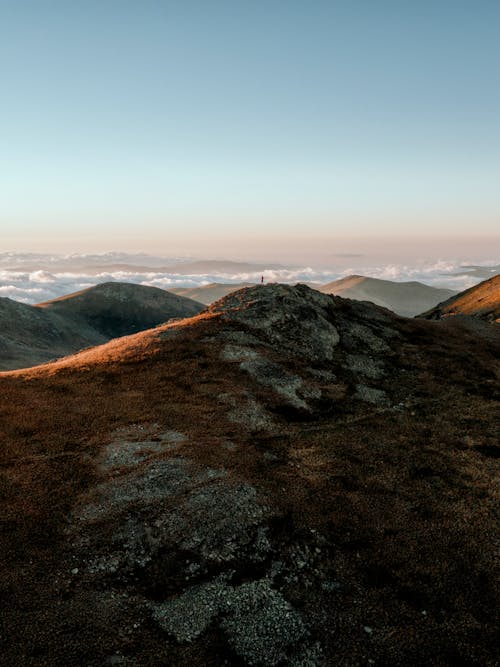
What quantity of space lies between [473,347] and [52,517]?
229ft

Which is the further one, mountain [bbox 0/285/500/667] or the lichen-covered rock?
the lichen-covered rock

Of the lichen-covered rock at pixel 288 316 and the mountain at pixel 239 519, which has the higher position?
the lichen-covered rock at pixel 288 316

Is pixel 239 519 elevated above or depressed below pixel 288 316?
below

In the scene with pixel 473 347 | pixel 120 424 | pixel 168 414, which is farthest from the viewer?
pixel 473 347

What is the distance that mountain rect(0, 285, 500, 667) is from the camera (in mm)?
17125

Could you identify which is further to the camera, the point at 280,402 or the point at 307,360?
the point at 307,360

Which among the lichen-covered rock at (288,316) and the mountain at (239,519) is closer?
the mountain at (239,519)

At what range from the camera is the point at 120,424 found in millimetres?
36000

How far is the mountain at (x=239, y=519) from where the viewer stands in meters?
17.1

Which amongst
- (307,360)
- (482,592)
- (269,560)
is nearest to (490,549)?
(482,592)

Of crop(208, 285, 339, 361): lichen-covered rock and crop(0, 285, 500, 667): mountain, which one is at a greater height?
crop(208, 285, 339, 361): lichen-covered rock

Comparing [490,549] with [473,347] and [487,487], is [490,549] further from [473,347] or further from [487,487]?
[473,347]

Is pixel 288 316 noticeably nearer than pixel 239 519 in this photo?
No

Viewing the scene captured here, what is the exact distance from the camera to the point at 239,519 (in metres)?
23.7
